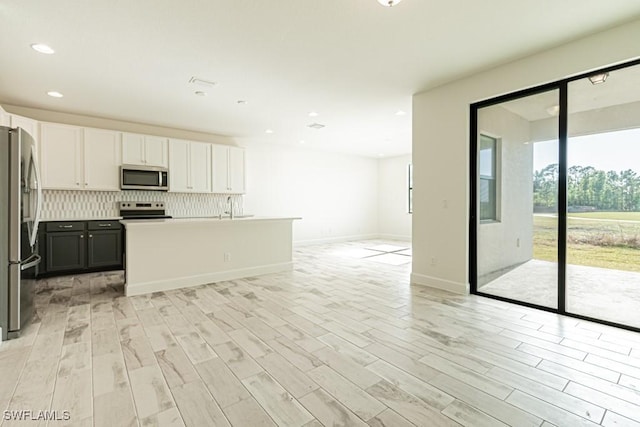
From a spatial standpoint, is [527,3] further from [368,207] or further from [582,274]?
[368,207]

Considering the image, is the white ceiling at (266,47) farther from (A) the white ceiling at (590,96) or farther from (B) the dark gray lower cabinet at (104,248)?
(B) the dark gray lower cabinet at (104,248)

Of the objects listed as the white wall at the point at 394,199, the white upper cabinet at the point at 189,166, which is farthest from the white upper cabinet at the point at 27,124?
the white wall at the point at 394,199

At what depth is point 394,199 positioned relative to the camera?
9.84 meters

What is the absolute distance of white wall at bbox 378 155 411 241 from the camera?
9484 millimetres

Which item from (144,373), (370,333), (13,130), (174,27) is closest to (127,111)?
(13,130)

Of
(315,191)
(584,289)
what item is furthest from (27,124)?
(584,289)

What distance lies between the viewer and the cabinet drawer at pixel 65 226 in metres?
4.70

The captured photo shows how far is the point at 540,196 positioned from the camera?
3332mm

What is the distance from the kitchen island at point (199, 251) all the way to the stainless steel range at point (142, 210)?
1.58m

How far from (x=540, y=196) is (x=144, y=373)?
13.4 ft

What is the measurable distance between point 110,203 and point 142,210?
1.79 feet

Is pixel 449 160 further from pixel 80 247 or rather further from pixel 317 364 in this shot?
pixel 80 247

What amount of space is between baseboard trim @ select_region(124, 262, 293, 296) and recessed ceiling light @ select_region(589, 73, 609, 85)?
4.58 metres

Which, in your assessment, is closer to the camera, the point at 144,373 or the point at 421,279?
the point at 144,373
